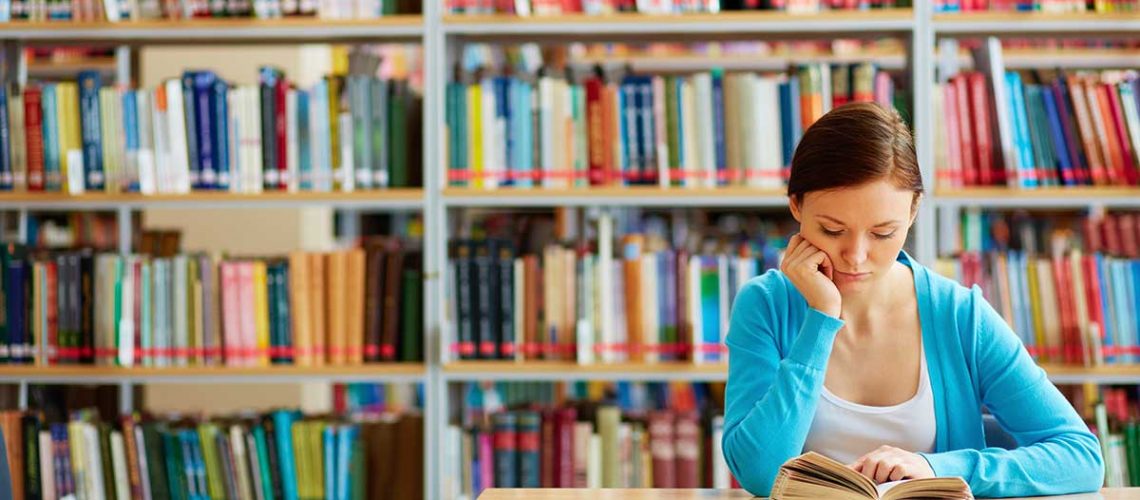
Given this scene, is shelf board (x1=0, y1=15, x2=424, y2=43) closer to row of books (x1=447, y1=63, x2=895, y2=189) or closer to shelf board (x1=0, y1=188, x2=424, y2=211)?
row of books (x1=447, y1=63, x2=895, y2=189)

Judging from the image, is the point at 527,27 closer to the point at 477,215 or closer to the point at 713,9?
the point at 713,9

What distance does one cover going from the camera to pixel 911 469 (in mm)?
1404

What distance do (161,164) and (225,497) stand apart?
763mm

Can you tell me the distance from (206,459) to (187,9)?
1016 millimetres

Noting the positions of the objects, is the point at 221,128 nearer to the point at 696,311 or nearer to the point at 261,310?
the point at 261,310

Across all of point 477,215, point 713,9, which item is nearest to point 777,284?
point 713,9

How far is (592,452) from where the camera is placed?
2.73 meters

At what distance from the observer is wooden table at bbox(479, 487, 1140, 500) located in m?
1.49

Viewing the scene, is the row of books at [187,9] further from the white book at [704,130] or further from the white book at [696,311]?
the white book at [696,311]

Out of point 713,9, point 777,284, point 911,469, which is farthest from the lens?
point 713,9

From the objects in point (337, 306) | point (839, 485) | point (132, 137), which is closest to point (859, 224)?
point (839, 485)

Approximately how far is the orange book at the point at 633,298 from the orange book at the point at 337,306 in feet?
2.05

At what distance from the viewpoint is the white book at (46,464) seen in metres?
2.76

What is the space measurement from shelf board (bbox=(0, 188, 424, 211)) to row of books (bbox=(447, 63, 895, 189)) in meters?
0.15
